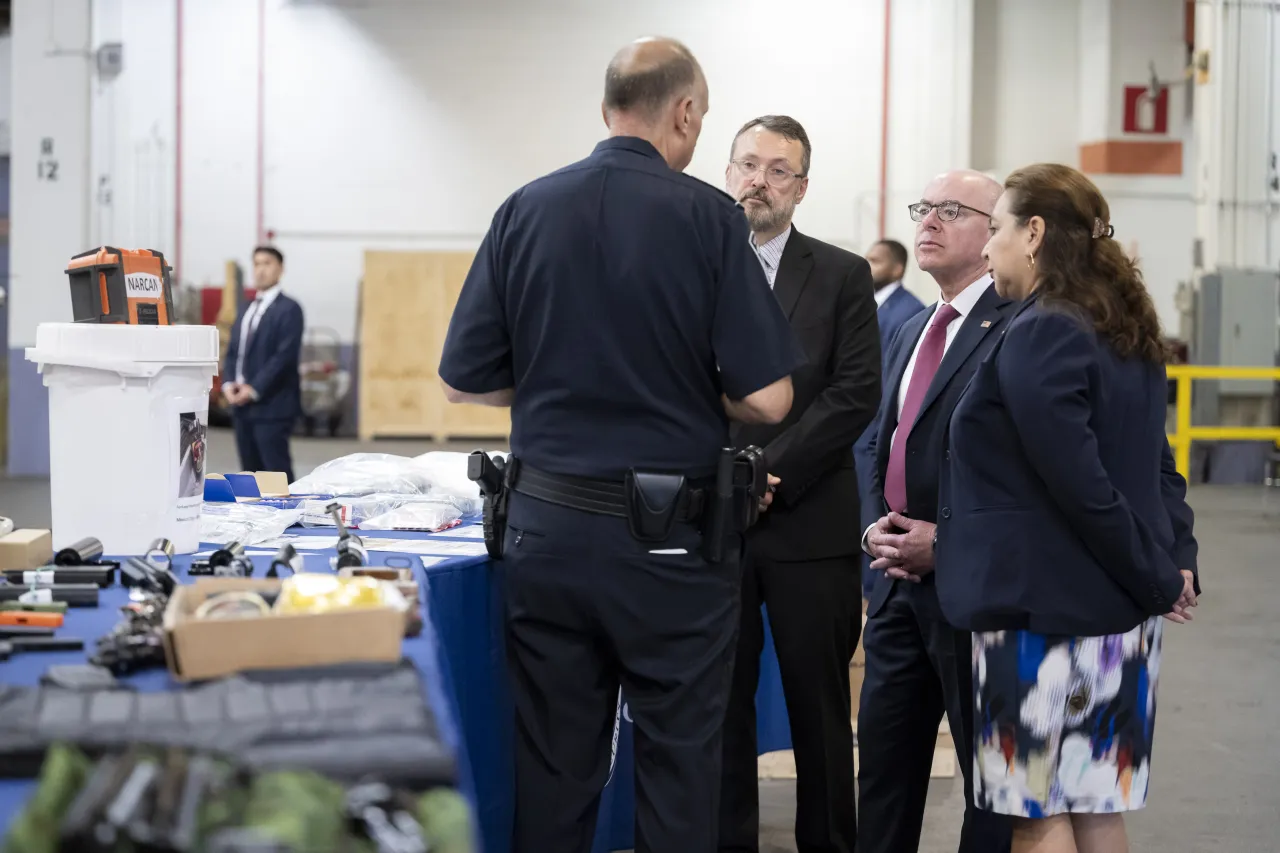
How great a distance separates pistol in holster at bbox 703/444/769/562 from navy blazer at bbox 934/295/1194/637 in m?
0.32

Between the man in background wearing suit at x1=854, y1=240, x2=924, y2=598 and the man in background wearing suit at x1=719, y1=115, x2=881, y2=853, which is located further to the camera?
the man in background wearing suit at x1=854, y1=240, x2=924, y2=598

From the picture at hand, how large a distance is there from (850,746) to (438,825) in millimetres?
1790

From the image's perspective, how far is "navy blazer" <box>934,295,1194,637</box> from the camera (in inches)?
76.7

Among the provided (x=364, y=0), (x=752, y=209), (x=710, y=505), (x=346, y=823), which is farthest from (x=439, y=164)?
(x=346, y=823)

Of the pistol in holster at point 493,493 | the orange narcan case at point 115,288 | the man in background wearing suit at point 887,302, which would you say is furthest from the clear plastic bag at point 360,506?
the man in background wearing suit at point 887,302

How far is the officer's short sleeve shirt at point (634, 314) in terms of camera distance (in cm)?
199

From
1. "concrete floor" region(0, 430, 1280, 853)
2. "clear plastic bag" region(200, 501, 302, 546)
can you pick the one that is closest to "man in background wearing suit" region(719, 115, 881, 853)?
"concrete floor" region(0, 430, 1280, 853)

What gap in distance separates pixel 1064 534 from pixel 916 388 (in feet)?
1.79

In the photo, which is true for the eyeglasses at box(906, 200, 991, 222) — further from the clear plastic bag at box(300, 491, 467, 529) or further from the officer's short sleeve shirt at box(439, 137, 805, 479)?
the clear plastic bag at box(300, 491, 467, 529)

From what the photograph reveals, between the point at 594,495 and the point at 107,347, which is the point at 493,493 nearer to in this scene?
the point at 594,495

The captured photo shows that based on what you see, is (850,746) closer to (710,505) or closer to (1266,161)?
(710,505)

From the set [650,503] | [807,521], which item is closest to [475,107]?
[807,521]

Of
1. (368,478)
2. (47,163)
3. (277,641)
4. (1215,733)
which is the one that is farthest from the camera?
(47,163)

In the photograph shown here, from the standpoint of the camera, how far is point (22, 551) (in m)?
1.82
